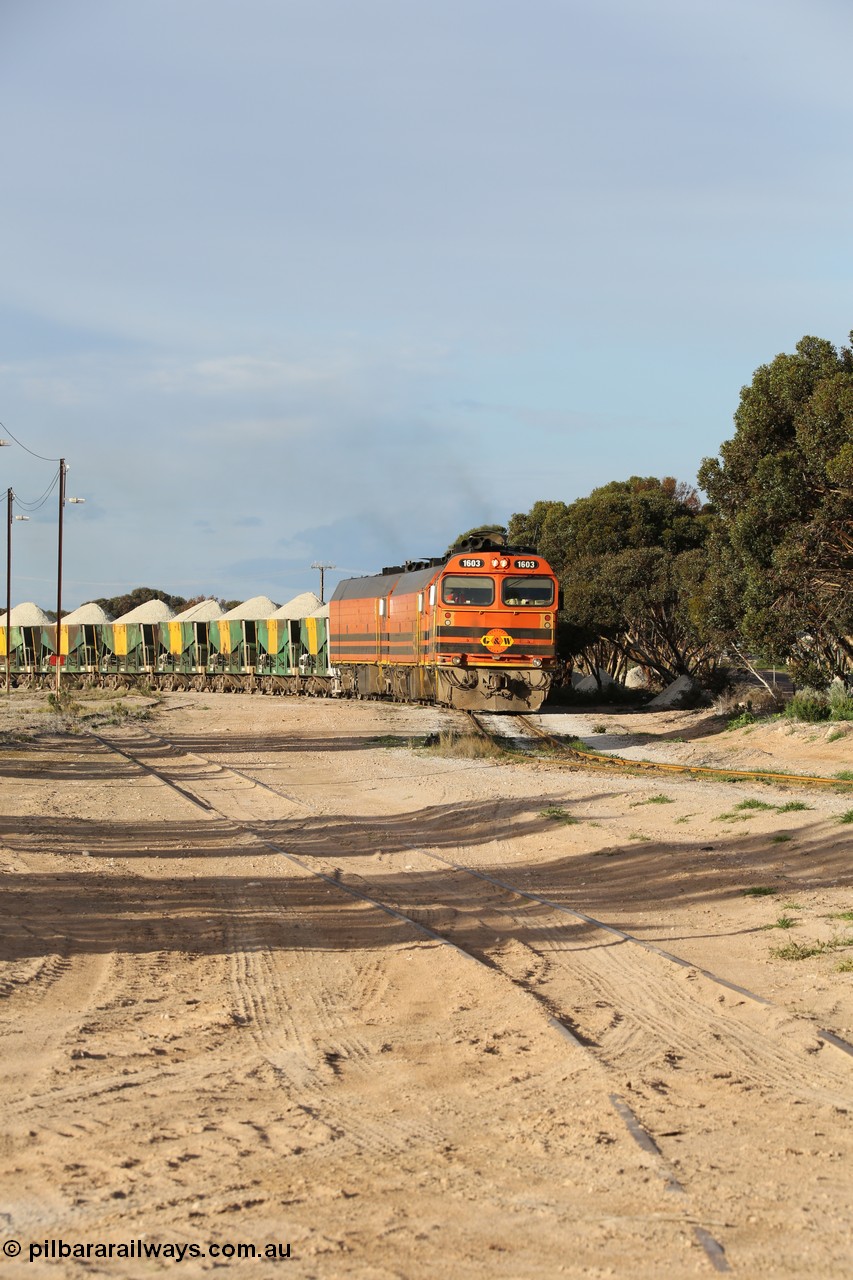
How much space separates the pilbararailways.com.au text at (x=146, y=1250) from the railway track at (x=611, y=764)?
14252 mm

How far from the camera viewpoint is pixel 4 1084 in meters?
5.81

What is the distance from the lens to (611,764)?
2169 centimetres

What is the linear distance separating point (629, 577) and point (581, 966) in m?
37.4

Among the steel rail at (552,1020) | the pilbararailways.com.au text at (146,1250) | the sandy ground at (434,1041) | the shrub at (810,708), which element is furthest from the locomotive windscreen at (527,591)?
the pilbararailways.com.au text at (146,1250)

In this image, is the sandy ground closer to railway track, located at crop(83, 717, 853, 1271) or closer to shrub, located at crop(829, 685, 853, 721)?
railway track, located at crop(83, 717, 853, 1271)

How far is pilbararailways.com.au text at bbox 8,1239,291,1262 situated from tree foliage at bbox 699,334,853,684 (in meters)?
22.6

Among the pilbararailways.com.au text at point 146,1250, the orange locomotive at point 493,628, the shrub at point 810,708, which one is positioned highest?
the orange locomotive at point 493,628

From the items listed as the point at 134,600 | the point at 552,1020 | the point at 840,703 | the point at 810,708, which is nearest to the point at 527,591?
the point at 810,708

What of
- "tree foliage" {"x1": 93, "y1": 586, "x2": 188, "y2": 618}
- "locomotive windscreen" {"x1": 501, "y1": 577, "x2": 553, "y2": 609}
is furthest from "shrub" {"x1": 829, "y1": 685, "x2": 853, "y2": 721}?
"tree foliage" {"x1": 93, "y1": 586, "x2": 188, "y2": 618}

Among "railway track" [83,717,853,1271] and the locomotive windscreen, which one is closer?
"railway track" [83,717,853,1271]

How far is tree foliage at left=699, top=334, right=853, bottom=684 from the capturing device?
25703 millimetres

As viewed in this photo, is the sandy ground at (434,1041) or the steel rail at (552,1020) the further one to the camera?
the sandy ground at (434,1041)

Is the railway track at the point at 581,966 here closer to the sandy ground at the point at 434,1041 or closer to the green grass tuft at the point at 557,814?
the sandy ground at the point at 434,1041

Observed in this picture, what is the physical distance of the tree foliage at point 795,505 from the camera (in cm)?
2570
